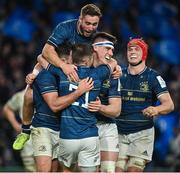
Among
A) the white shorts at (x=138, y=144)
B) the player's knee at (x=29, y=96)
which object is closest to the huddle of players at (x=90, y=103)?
the white shorts at (x=138, y=144)

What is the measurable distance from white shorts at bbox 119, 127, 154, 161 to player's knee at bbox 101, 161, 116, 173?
0.69m

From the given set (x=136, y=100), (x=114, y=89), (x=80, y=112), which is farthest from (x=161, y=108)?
(x=80, y=112)

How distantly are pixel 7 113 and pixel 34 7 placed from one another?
16.8 feet

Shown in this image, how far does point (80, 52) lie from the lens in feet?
28.7

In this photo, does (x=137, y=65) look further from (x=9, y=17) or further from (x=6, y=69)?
(x=9, y=17)

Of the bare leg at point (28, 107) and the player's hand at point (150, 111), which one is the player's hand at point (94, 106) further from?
the bare leg at point (28, 107)

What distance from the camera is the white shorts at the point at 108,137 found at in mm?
9547

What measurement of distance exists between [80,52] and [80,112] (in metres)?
0.66

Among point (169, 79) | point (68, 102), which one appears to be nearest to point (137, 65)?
point (68, 102)

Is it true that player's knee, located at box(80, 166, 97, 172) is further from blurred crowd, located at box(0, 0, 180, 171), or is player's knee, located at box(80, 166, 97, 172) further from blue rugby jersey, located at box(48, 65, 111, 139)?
blurred crowd, located at box(0, 0, 180, 171)

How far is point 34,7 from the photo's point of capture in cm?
1712

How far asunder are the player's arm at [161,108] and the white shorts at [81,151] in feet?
2.97

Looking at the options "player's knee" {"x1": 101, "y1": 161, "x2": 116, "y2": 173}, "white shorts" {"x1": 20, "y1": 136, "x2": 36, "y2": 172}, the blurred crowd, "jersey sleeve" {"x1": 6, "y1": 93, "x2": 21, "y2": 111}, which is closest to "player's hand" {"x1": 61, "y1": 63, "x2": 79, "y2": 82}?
"player's knee" {"x1": 101, "y1": 161, "x2": 116, "y2": 173}

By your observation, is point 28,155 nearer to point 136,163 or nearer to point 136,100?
point 136,163
